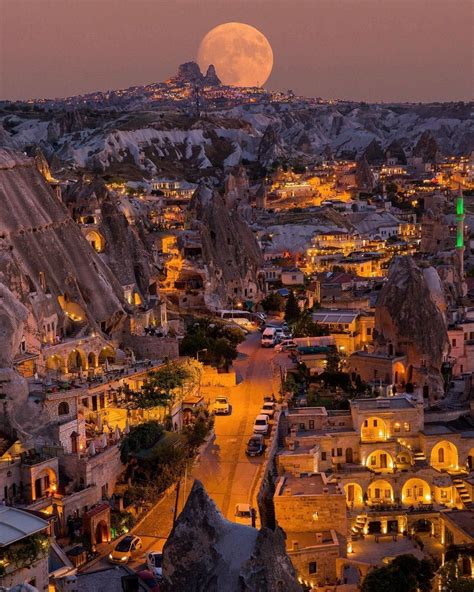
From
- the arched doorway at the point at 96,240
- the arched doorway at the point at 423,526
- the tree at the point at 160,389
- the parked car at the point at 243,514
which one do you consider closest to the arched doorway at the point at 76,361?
the tree at the point at 160,389

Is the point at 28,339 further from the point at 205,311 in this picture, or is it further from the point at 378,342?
the point at 205,311

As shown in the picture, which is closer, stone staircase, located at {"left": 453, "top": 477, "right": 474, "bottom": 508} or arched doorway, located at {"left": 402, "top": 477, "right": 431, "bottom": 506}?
stone staircase, located at {"left": 453, "top": 477, "right": 474, "bottom": 508}

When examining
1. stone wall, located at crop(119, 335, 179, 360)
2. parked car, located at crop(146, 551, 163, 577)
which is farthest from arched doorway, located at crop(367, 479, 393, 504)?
parked car, located at crop(146, 551, 163, 577)

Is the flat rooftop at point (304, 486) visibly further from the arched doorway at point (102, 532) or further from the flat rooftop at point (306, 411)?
the arched doorway at point (102, 532)

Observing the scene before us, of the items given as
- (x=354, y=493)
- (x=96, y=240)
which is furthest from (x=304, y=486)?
(x=96, y=240)

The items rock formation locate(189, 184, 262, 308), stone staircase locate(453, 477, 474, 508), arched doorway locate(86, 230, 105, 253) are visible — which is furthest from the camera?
rock formation locate(189, 184, 262, 308)

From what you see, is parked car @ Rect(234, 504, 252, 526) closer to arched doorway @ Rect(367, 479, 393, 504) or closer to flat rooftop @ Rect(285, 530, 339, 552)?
flat rooftop @ Rect(285, 530, 339, 552)

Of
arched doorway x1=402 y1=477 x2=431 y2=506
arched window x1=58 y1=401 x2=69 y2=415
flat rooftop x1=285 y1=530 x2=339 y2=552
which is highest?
arched window x1=58 y1=401 x2=69 y2=415

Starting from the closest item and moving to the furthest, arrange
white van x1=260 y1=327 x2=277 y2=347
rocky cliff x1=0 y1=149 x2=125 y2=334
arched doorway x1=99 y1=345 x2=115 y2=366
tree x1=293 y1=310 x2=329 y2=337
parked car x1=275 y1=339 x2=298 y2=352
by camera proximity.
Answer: rocky cliff x1=0 y1=149 x2=125 y2=334
arched doorway x1=99 y1=345 x2=115 y2=366
parked car x1=275 y1=339 x2=298 y2=352
tree x1=293 y1=310 x2=329 y2=337
white van x1=260 y1=327 x2=277 y2=347
